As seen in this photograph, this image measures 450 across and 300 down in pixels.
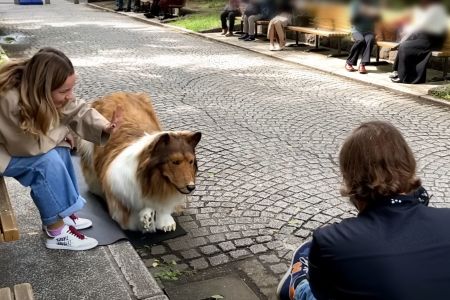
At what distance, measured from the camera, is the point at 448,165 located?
221 inches

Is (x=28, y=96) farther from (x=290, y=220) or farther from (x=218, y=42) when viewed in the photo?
(x=218, y=42)

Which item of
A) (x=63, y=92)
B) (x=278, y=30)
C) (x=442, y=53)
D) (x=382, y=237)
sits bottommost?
(x=442, y=53)

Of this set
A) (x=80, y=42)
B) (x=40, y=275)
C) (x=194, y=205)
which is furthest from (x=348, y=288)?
(x=80, y=42)

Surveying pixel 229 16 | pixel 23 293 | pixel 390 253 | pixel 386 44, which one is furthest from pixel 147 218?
pixel 229 16

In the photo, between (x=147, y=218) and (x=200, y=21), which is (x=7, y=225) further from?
(x=200, y=21)

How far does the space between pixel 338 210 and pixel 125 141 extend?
6.24 ft

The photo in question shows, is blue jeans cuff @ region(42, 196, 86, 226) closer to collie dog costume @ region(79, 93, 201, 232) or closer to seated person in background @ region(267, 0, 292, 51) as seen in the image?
collie dog costume @ region(79, 93, 201, 232)

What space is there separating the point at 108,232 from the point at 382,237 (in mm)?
2642

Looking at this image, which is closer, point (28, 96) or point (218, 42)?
point (28, 96)

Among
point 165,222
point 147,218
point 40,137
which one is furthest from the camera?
point 165,222

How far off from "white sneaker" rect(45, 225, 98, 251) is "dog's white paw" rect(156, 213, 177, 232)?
61 cm

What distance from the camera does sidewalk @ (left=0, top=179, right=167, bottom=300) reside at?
3.23m

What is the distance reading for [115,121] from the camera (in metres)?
4.10

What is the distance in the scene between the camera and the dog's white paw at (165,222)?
13.9ft
